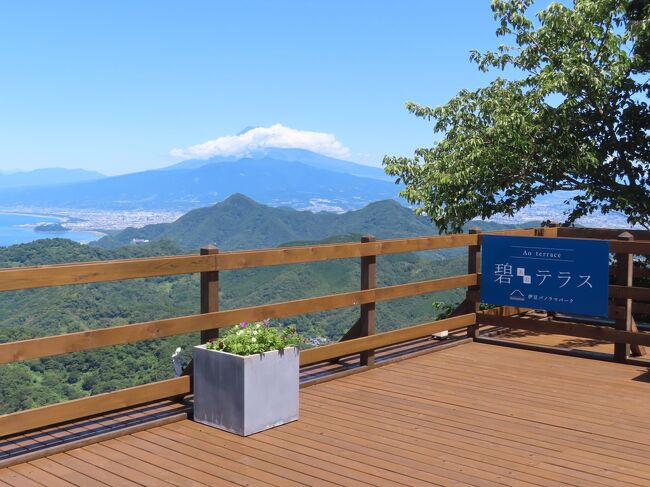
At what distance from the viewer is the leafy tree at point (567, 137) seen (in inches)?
559

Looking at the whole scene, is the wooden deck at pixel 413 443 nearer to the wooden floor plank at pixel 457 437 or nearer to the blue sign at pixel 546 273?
the wooden floor plank at pixel 457 437

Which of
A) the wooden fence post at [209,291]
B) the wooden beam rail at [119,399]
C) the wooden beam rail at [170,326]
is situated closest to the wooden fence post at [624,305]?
the wooden beam rail at [170,326]

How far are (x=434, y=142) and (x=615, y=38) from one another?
484cm

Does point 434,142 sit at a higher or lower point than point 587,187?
higher

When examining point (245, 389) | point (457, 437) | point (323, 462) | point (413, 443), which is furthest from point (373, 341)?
point (323, 462)

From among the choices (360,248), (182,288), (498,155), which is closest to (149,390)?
(360,248)

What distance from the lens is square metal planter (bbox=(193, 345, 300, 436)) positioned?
17.2 feet

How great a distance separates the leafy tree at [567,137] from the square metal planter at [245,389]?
384 inches

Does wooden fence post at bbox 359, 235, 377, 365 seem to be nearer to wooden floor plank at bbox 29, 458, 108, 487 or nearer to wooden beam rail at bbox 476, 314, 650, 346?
wooden beam rail at bbox 476, 314, 650, 346

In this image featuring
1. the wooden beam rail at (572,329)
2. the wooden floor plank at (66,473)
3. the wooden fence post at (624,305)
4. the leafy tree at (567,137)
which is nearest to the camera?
the wooden floor plank at (66,473)

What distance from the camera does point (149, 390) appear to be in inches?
213

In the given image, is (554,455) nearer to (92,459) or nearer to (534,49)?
(92,459)

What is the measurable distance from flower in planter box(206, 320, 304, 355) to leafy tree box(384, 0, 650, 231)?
9.63m

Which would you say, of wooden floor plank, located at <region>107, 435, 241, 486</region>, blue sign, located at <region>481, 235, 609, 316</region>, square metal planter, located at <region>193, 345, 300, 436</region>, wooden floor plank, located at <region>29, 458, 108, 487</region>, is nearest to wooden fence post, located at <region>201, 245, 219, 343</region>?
square metal planter, located at <region>193, 345, 300, 436</region>
